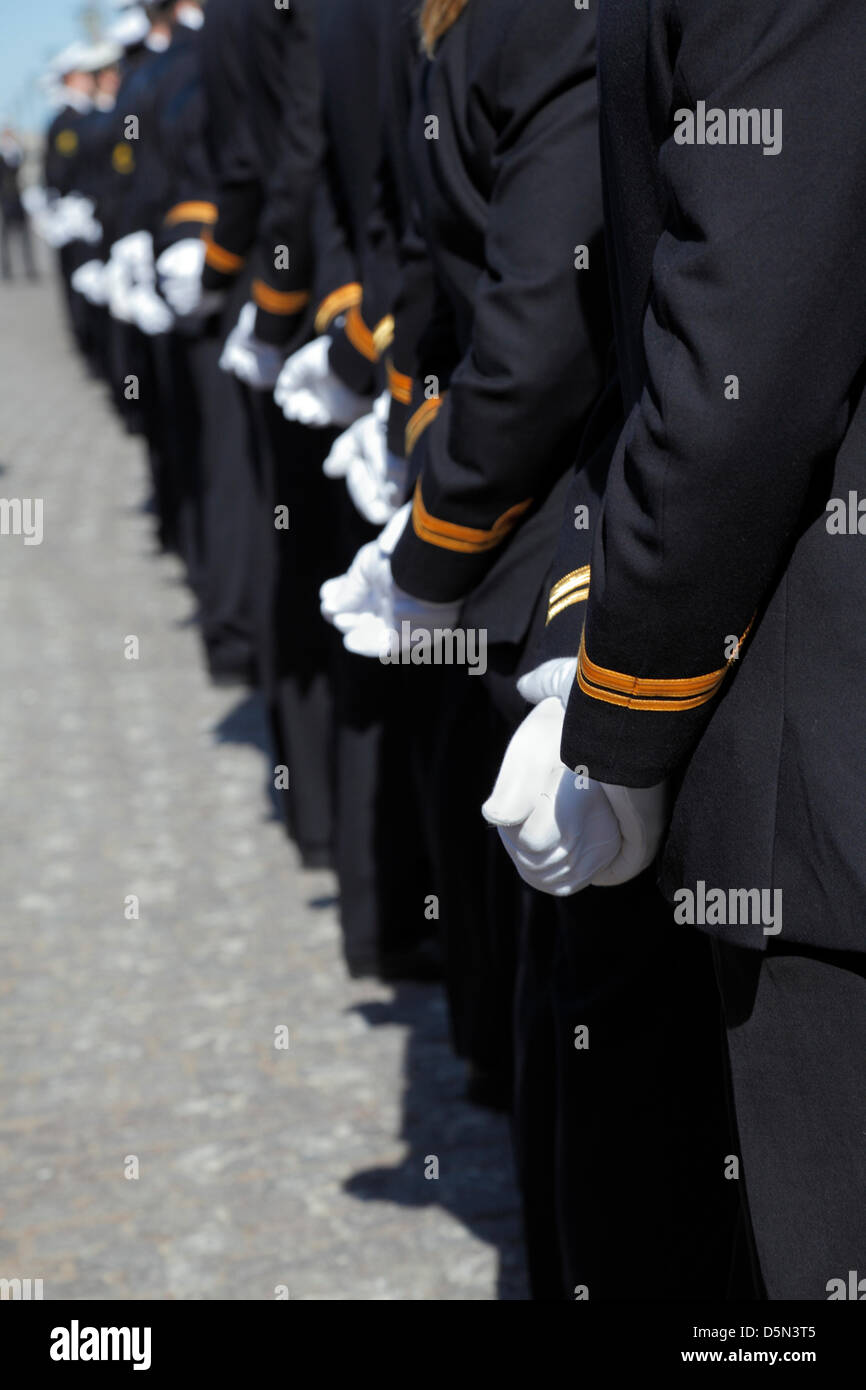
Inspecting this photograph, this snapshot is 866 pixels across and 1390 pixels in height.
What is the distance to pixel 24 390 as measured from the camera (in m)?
16.9

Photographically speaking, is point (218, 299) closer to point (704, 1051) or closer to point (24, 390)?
point (704, 1051)

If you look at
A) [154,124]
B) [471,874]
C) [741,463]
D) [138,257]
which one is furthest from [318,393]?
[138,257]

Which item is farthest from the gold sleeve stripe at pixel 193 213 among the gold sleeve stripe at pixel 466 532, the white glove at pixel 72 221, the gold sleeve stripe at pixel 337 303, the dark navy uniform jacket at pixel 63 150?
the dark navy uniform jacket at pixel 63 150

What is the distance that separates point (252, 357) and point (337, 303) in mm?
787

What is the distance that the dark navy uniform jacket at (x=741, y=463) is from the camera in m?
1.57

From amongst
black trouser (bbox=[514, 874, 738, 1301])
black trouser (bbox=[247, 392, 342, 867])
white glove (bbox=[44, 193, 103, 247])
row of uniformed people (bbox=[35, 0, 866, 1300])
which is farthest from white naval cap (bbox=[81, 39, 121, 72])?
black trouser (bbox=[514, 874, 738, 1301])

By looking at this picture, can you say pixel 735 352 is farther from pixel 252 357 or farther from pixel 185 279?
pixel 185 279

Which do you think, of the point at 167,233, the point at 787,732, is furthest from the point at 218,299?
the point at 787,732

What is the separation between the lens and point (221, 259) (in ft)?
18.0

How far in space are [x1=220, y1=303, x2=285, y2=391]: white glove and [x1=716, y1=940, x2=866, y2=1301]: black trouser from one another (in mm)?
3127

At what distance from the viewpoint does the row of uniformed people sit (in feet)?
5.58

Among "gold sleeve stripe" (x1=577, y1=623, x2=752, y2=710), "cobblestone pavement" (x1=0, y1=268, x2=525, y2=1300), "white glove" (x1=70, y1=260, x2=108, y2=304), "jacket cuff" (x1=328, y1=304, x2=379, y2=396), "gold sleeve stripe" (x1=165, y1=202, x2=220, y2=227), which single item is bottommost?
"cobblestone pavement" (x1=0, y1=268, x2=525, y2=1300)

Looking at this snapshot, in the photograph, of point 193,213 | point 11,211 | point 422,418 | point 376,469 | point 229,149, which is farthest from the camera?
point 11,211

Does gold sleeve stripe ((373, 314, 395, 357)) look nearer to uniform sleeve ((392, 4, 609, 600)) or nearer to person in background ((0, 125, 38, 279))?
uniform sleeve ((392, 4, 609, 600))
